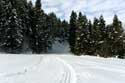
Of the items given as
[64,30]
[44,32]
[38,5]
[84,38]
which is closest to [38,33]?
[44,32]

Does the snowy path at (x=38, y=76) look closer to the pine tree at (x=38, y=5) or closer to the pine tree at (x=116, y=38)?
the pine tree at (x=116, y=38)

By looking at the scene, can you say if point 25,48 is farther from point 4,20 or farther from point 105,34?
point 105,34

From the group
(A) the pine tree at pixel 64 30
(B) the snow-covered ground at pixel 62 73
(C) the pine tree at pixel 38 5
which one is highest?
(C) the pine tree at pixel 38 5

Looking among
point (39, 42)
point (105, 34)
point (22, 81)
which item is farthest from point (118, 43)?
point (22, 81)

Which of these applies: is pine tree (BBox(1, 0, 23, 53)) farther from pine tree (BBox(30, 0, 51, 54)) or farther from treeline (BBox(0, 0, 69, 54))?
pine tree (BBox(30, 0, 51, 54))

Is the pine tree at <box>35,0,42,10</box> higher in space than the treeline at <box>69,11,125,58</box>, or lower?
higher

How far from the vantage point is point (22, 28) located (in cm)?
6034

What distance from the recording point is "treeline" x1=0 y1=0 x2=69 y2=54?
180 feet

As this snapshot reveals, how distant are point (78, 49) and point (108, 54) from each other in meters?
8.40

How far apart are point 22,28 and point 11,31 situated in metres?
5.71

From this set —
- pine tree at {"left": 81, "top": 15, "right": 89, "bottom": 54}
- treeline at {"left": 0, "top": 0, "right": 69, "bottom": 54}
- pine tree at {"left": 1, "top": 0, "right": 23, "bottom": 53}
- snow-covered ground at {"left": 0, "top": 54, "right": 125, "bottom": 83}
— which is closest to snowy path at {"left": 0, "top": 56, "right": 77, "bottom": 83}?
snow-covered ground at {"left": 0, "top": 54, "right": 125, "bottom": 83}

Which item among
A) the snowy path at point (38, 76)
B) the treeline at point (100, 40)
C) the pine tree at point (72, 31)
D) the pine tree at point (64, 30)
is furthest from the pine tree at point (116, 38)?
the snowy path at point (38, 76)

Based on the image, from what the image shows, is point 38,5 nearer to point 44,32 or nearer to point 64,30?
point 44,32

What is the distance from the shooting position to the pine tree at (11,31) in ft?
178
